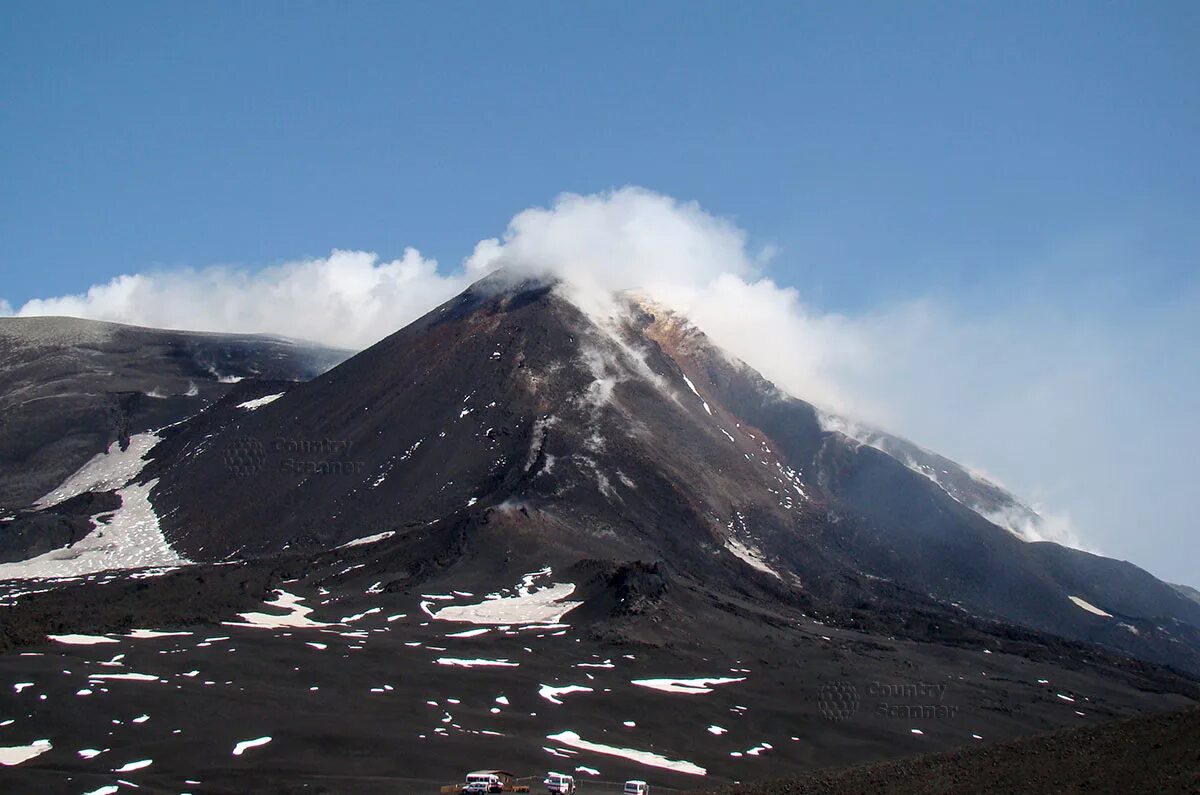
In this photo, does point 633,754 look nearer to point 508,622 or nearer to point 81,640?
point 508,622

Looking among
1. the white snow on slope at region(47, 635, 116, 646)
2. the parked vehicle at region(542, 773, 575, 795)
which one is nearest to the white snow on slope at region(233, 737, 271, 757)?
the parked vehicle at region(542, 773, 575, 795)

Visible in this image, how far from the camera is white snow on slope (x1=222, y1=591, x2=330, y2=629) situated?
116m

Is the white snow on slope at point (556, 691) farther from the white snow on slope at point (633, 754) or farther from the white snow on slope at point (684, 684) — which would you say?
the white snow on slope at point (633, 754)

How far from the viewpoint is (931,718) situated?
10394 centimetres

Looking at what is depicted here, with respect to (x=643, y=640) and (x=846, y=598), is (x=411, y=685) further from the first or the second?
(x=846, y=598)

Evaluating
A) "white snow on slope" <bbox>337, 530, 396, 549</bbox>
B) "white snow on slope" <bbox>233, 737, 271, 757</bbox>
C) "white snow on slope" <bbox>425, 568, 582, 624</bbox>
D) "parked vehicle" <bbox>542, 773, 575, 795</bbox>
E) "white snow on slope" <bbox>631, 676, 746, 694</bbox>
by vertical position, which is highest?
"white snow on slope" <bbox>337, 530, 396, 549</bbox>

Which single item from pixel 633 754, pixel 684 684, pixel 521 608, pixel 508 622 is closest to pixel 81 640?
pixel 508 622

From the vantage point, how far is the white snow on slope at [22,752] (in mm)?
67094

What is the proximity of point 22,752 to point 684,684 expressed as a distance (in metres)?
55.5

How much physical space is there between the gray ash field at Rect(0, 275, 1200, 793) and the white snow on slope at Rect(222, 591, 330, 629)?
0.57 meters

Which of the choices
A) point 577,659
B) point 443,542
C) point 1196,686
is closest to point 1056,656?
point 1196,686

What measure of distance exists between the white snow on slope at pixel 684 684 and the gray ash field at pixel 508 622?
48 centimetres

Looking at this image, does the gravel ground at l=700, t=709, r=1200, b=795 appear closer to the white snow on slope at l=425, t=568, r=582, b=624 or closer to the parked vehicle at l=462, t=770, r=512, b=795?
the parked vehicle at l=462, t=770, r=512, b=795

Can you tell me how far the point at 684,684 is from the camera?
105312mm
